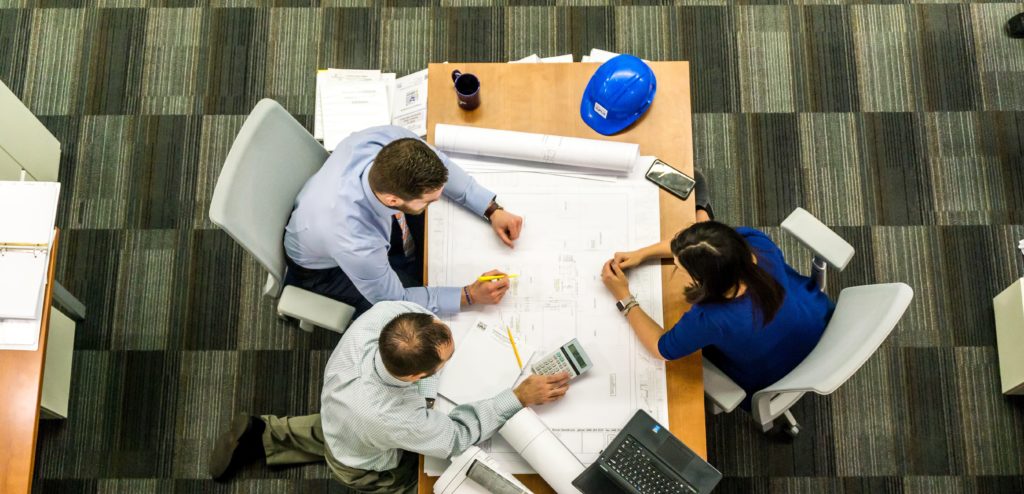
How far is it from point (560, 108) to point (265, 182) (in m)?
0.78

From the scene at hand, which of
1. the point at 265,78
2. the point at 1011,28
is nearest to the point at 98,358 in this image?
the point at 265,78

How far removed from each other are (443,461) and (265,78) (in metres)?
1.91

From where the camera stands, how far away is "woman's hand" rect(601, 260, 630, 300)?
1.75m

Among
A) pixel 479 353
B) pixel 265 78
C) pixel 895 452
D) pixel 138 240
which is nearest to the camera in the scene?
pixel 479 353

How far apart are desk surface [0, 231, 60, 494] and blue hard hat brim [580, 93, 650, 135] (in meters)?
1.52

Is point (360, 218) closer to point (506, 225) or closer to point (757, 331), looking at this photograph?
point (506, 225)

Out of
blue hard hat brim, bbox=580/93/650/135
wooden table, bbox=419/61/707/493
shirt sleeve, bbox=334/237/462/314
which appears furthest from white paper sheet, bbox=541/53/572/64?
shirt sleeve, bbox=334/237/462/314

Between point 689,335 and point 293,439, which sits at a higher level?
point 689,335

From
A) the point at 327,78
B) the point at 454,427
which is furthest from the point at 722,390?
the point at 327,78

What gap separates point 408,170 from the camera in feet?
5.38

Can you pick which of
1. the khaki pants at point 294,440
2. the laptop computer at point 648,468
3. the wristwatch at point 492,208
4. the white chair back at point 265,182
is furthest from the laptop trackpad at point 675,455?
the white chair back at point 265,182

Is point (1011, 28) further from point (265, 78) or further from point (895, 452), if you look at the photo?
point (265, 78)

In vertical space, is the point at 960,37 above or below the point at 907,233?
above

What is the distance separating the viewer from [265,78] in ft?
9.58
